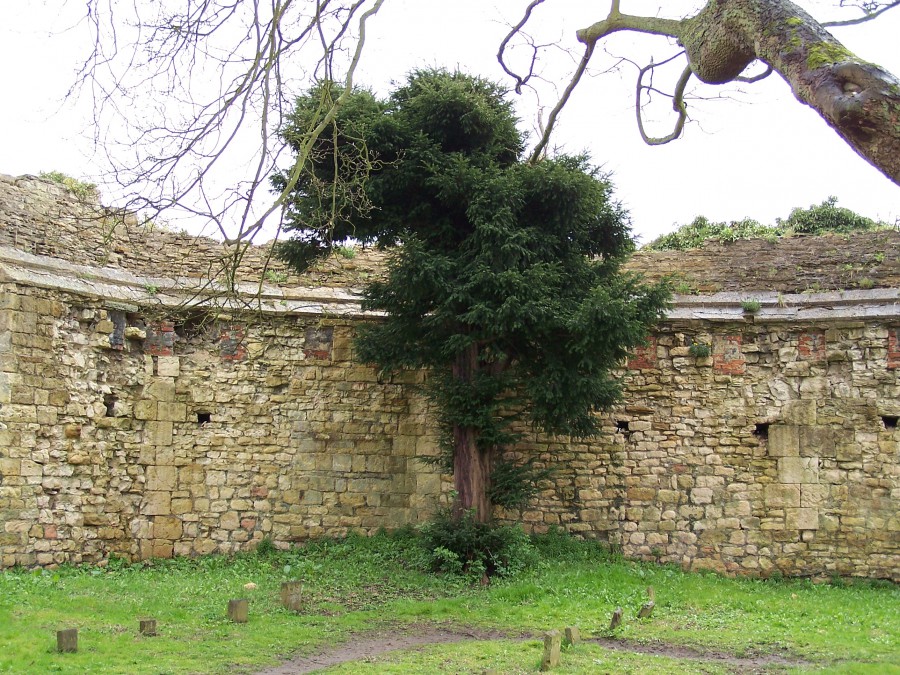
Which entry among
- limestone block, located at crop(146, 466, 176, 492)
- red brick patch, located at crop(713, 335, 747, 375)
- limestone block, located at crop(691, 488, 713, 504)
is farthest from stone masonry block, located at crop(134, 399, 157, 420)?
red brick patch, located at crop(713, 335, 747, 375)

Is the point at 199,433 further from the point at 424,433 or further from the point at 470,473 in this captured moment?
the point at 470,473

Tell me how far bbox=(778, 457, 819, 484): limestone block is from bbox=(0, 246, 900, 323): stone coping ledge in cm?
206

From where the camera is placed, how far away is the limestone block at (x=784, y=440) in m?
13.2

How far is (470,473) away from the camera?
39.8ft

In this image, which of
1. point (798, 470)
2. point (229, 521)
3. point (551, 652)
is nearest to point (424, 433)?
point (229, 521)

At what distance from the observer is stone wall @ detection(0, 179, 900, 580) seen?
41.9ft

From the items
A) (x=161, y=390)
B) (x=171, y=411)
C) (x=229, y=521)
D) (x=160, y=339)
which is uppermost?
(x=160, y=339)

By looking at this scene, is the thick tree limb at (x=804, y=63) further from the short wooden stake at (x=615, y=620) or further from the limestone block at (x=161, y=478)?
the limestone block at (x=161, y=478)

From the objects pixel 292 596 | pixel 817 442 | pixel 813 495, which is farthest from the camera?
pixel 817 442

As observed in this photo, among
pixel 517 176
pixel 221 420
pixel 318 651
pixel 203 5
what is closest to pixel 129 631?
pixel 318 651

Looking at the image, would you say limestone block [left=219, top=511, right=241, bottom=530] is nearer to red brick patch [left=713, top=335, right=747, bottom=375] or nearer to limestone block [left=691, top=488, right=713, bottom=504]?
limestone block [left=691, top=488, right=713, bottom=504]

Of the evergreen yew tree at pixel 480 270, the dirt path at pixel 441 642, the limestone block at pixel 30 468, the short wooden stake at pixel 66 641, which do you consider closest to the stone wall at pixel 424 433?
the limestone block at pixel 30 468

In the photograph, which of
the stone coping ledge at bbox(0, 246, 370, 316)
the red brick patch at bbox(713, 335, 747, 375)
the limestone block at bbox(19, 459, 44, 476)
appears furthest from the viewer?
the red brick patch at bbox(713, 335, 747, 375)

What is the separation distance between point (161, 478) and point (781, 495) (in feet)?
29.2
